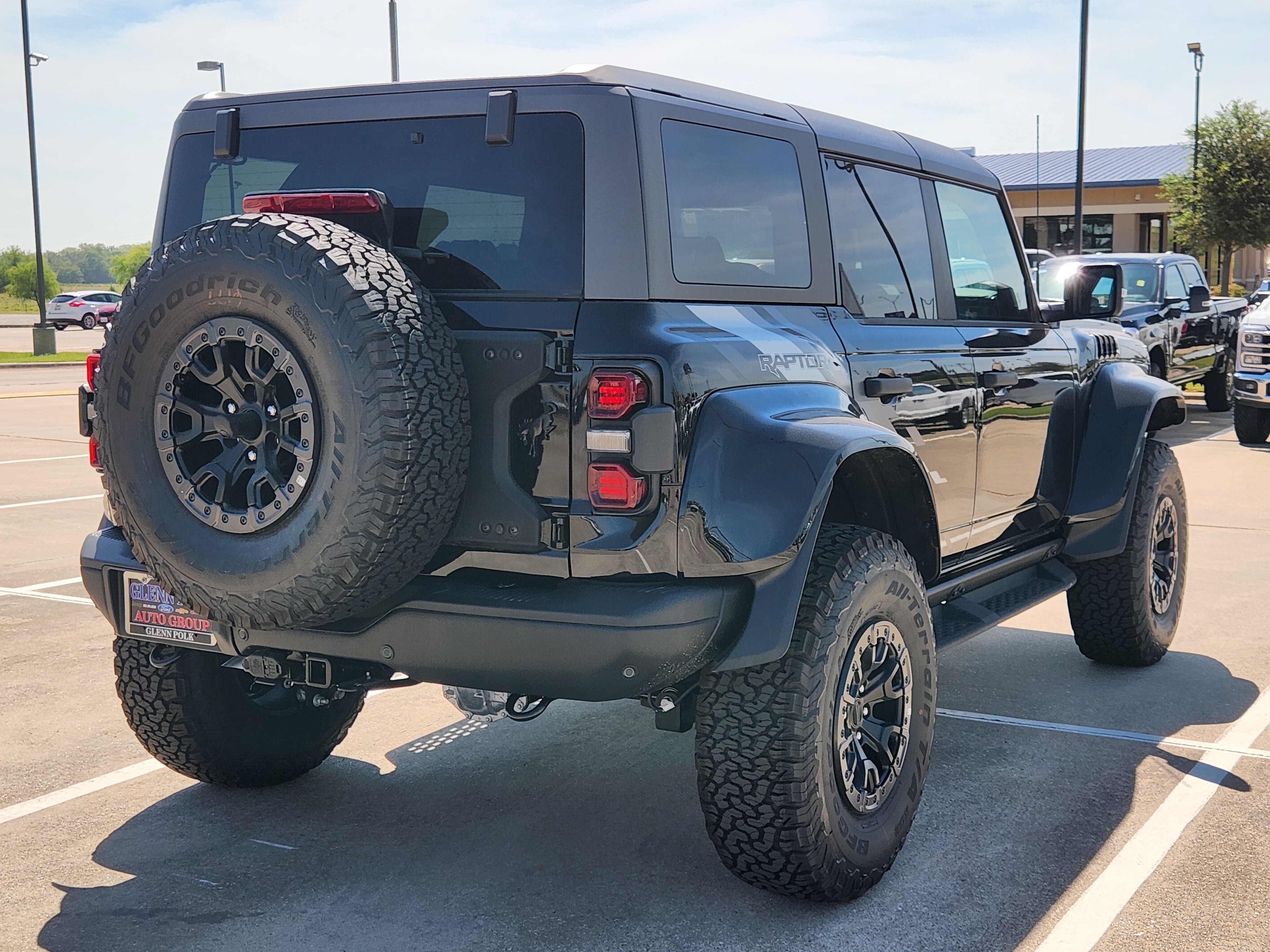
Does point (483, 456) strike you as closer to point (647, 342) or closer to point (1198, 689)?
point (647, 342)

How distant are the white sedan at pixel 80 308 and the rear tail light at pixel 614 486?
4741 cm

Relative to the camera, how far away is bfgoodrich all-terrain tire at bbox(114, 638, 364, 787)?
4.03 metres

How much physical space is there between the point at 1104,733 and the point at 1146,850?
114 centimetres

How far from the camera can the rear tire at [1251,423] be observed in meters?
14.0

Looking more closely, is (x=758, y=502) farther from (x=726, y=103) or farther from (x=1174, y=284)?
(x=1174, y=284)

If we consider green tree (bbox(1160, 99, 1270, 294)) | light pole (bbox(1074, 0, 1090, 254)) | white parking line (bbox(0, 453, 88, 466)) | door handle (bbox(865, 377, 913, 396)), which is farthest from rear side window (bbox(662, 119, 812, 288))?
green tree (bbox(1160, 99, 1270, 294))

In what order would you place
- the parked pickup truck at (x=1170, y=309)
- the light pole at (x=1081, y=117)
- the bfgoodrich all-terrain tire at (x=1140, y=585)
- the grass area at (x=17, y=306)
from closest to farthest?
the bfgoodrich all-terrain tire at (x=1140, y=585), the parked pickup truck at (x=1170, y=309), the light pole at (x=1081, y=117), the grass area at (x=17, y=306)

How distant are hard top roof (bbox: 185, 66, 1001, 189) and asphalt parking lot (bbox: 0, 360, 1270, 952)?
2.06 metres

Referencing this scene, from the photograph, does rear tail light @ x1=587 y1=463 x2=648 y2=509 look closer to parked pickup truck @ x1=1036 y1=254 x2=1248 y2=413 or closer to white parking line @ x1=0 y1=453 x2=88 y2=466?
white parking line @ x1=0 y1=453 x2=88 y2=466

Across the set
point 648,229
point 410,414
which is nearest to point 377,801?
point 410,414

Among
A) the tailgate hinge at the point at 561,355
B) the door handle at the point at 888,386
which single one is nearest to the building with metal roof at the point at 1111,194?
the door handle at the point at 888,386

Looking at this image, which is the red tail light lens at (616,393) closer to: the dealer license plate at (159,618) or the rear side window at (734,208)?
the rear side window at (734,208)

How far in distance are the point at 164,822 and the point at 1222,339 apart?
15.9 m

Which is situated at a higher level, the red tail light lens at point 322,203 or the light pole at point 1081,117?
the light pole at point 1081,117
